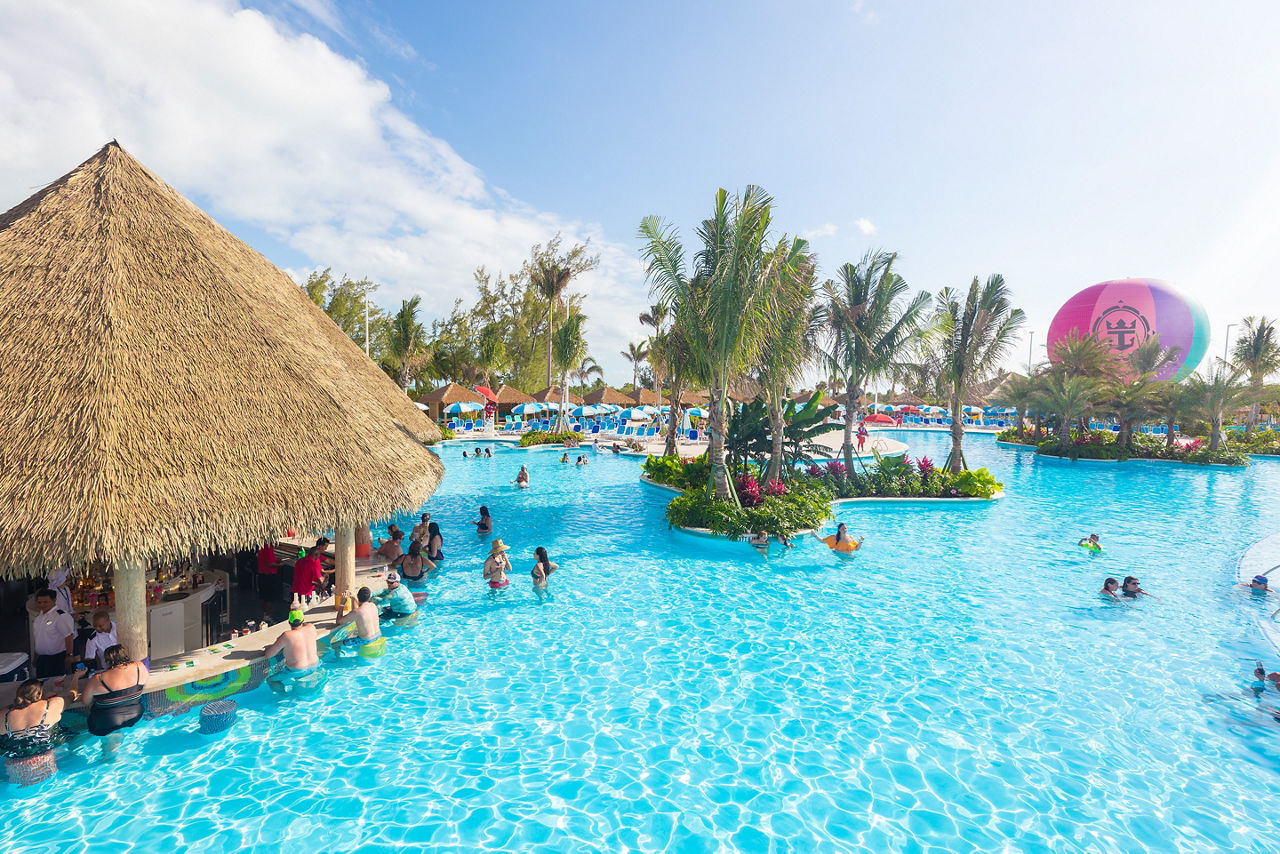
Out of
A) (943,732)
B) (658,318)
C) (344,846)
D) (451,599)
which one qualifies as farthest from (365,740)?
(658,318)

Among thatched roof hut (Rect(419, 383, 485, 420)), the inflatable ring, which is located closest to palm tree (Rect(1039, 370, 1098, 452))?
thatched roof hut (Rect(419, 383, 485, 420))

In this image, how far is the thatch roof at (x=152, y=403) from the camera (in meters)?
6.23

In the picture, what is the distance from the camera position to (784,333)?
17359 millimetres

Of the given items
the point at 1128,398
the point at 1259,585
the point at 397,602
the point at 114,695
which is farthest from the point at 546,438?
the point at 1128,398

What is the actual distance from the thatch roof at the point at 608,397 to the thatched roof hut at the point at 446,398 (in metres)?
11.1

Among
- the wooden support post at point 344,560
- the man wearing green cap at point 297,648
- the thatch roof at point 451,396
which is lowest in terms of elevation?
the man wearing green cap at point 297,648

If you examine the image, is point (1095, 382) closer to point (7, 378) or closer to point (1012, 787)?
point (1012, 787)

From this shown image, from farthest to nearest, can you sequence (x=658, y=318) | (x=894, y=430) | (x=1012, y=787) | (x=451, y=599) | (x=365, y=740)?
(x=894, y=430), (x=658, y=318), (x=451, y=599), (x=365, y=740), (x=1012, y=787)

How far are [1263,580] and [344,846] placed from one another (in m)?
16.8

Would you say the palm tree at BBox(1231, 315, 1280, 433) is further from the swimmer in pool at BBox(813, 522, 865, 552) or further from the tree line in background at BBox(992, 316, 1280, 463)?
the swimmer in pool at BBox(813, 522, 865, 552)

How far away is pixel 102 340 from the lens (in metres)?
7.15

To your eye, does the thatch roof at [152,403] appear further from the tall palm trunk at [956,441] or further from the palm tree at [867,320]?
the tall palm trunk at [956,441]

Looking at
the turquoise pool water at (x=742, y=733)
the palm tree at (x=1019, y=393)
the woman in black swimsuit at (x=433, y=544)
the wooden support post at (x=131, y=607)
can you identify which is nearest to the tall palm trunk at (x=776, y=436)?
the turquoise pool water at (x=742, y=733)

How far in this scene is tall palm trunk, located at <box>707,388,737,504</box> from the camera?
1574cm
